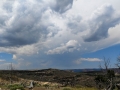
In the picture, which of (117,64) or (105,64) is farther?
(117,64)

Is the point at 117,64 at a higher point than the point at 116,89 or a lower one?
higher

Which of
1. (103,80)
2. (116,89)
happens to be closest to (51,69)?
(103,80)

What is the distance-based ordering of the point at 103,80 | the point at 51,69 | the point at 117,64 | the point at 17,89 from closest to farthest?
the point at 17,89 → the point at 117,64 → the point at 103,80 → the point at 51,69

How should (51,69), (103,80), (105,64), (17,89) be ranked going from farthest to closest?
(51,69) → (103,80) → (105,64) → (17,89)

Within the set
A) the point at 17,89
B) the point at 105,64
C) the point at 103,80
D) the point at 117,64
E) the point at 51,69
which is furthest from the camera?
the point at 51,69

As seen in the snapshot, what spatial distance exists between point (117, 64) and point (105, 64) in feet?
21.6

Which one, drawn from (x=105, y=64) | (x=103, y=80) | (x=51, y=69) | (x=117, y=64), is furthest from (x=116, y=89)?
(x=51, y=69)

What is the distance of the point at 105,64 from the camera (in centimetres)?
4416

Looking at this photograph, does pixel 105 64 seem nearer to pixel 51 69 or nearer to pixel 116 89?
pixel 116 89

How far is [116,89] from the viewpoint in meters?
51.6

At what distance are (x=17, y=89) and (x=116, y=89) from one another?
23183mm

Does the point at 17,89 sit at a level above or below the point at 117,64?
below

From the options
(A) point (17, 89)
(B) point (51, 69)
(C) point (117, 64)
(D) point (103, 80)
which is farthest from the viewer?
(B) point (51, 69)

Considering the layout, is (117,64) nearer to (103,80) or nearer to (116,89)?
(116,89)
